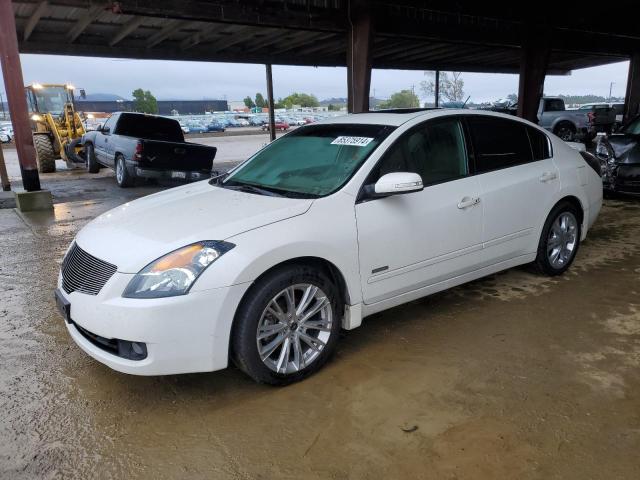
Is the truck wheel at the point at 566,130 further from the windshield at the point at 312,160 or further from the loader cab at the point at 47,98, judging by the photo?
the windshield at the point at 312,160

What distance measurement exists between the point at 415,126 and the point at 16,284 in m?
4.08

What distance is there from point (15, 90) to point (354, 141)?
7408 mm

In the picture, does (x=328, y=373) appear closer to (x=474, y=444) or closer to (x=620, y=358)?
(x=474, y=444)

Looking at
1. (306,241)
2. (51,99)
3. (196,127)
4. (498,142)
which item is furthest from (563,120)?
(196,127)

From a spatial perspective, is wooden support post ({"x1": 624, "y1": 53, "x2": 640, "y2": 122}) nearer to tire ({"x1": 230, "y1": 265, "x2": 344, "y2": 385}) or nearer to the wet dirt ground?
the wet dirt ground

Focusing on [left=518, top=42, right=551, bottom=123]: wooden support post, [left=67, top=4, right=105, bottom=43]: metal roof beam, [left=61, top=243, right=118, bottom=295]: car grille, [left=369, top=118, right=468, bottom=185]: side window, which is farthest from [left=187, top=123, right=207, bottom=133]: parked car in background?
[left=61, top=243, right=118, bottom=295]: car grille

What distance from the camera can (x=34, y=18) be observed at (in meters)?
10.6

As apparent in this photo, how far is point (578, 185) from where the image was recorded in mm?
4562

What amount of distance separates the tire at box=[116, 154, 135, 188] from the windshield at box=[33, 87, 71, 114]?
6250mm

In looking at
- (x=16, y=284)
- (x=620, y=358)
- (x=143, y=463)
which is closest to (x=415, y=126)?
(x=620, y=358)

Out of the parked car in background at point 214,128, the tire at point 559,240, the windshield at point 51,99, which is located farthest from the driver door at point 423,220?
the parked car in background at point 214,128

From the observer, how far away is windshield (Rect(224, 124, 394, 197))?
333 centimetres

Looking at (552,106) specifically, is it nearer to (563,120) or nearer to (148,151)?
(563,120)

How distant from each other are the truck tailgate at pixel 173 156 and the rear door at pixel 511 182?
26.8 ft
